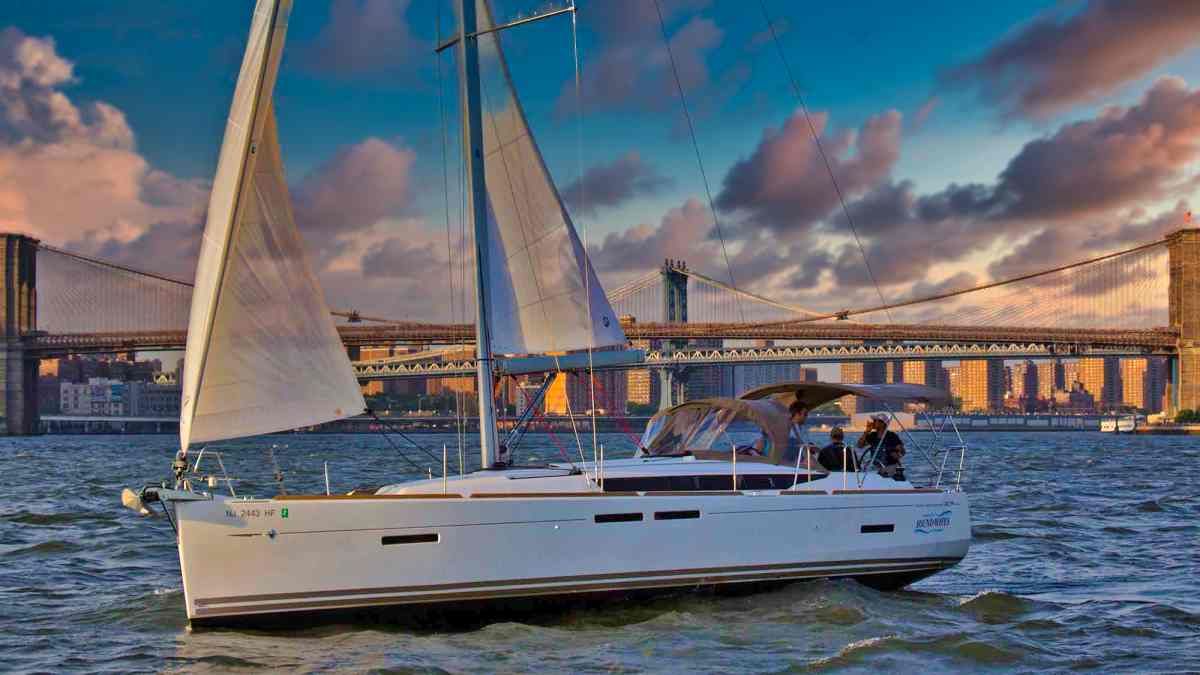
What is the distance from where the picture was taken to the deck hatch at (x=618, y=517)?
9.32 m

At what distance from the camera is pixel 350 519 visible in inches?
343

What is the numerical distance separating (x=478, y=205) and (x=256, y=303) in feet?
8.10

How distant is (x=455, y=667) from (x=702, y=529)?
238 cm

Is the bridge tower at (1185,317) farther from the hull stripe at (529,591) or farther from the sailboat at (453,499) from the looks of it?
the hull stripe at (529,591)

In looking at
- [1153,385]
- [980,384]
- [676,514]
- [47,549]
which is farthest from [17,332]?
[980,384]

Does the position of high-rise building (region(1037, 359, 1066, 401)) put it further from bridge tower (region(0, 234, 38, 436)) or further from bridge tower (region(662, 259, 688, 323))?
bridge tower (region(0, 234, 38, 436))

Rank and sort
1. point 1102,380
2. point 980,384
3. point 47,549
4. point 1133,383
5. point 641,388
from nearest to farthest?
point 47,549 < point 641,388 < point 1133,383 < point 1102,380 < point 980,384

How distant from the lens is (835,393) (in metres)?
11.6

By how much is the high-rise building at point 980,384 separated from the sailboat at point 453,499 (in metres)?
148

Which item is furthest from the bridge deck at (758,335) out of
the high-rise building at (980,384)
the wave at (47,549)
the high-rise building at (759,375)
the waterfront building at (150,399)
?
the high-rise building at (980,384)

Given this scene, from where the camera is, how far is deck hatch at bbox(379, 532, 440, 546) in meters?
8.80

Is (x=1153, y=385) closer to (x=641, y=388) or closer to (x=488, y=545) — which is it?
(x=641, y=388)

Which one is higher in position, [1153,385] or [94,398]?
[1153,385]

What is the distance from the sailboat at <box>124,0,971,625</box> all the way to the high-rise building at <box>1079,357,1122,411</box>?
489 feet
